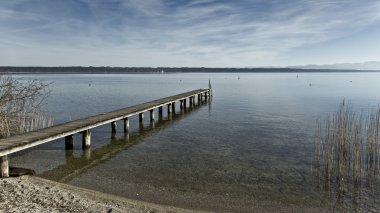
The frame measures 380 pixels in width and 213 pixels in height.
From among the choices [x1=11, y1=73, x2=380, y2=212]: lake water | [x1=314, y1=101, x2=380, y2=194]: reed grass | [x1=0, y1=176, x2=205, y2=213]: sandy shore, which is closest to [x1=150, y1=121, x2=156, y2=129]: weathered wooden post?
[x1=11, y1=73, x2=380, y2=212]: lake water

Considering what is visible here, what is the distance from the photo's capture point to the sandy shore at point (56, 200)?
23.0 feet

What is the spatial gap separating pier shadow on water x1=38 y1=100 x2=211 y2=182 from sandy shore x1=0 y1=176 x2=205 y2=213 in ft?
6.13

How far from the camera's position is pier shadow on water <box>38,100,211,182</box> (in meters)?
10.9

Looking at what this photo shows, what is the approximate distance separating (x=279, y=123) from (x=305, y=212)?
13683mm

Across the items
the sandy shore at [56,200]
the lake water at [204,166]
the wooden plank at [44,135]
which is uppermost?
the wooden plank at [44,135]

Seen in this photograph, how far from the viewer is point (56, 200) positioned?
752cm

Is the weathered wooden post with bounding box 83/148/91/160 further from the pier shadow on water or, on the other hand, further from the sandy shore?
the sandy shore

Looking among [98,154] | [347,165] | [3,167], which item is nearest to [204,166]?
[98,154]

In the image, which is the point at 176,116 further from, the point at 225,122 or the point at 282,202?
the point at 282,202

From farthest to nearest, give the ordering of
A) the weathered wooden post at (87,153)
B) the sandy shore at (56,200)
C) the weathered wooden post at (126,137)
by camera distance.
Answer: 1. the weathered wooden post at (126,137)
2. the weathered wooden post at (87,153)
3. the sandy shore at (56,200)

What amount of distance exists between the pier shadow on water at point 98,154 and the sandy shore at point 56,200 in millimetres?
1867

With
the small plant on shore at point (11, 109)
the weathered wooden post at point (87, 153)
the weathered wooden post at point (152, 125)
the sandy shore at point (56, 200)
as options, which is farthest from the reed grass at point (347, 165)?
the small plant on shore at point (11, 109)

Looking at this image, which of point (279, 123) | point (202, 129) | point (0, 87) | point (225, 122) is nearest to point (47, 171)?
point (0, 87)

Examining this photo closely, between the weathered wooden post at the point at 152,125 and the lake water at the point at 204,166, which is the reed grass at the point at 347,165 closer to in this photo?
the lake water at the point at 204,166
